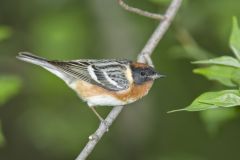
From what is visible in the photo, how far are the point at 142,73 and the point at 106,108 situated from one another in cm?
322

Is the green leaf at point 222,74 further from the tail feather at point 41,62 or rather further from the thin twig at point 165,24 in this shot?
the tail feather at point 41,62

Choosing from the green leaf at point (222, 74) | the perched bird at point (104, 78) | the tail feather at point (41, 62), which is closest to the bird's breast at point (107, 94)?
the perched bird at point (104, 78)

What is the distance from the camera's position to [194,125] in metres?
9.29

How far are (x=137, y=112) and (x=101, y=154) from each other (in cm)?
124

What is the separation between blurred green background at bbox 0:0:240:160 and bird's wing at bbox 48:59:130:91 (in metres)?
0.66

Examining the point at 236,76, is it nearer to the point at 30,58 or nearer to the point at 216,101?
the point at 216,101

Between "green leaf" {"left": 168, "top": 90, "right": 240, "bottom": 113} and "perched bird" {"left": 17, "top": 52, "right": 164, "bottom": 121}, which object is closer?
"green leaf" {"left": 168, "top": 90, "right": 240, "bottom": 113}

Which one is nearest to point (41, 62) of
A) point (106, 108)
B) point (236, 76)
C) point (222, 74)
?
point (222, 74)

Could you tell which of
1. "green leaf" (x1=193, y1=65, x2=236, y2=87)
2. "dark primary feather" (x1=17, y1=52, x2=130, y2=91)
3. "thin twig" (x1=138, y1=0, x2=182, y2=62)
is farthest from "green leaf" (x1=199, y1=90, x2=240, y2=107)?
"dark primary feather" (x1=17, y1=52, x2=130, y2=91)

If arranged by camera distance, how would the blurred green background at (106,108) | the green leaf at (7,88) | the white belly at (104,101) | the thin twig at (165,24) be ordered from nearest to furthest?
the thin twig at (165,24)
the green leaf at (7,88)
the white belly at (104,101)
the blurred green background at (106,108)

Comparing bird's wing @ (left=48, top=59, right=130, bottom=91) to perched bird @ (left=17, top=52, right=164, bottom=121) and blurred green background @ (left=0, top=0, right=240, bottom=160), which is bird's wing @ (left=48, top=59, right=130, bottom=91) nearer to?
perched bird @ (left=17, top=52, right=164, bottom=121)

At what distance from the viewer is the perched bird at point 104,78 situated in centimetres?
582

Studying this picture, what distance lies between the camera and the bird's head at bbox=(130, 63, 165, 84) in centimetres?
570

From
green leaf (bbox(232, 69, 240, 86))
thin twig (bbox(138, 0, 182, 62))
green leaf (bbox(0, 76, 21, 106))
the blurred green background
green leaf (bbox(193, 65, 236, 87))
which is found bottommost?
the blurred green background
